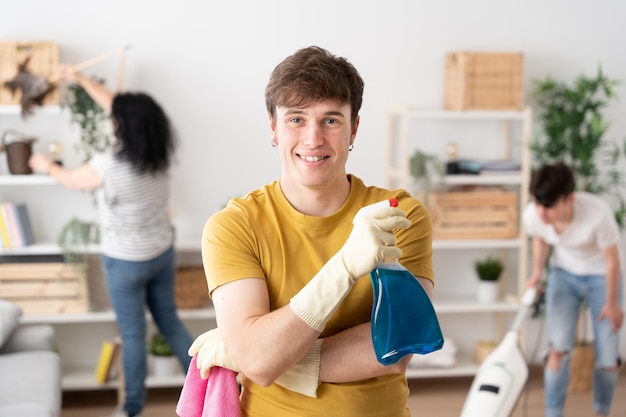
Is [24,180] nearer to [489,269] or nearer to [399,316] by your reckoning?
[489,269]

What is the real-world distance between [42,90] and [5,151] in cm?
35

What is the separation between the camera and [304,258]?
1.45m

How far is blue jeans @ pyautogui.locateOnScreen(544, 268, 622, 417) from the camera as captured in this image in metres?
3.52

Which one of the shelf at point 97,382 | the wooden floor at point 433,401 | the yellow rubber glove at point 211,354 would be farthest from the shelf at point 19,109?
the yellow rubber glove at point 211,354

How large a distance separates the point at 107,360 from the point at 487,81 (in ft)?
7.63

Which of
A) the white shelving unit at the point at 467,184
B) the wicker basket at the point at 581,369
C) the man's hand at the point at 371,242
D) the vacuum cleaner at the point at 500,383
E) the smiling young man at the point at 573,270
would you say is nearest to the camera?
the man's hand at the point at 371,242

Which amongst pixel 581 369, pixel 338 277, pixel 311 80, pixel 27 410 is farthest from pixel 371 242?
pixel 581 369

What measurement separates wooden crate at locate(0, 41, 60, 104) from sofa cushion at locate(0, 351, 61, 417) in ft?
4.02

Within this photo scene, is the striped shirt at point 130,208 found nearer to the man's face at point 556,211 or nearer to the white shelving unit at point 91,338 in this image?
the white shelving unit at point 91,338

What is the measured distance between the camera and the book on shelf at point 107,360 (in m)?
4.04

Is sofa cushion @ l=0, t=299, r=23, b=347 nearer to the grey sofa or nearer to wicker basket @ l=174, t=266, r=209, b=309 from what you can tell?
the grey sofa

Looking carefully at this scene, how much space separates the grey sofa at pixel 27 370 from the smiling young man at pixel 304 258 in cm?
159

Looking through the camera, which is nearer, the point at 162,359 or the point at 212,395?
the point at 212,395

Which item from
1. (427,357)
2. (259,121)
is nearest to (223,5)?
(259,121)
